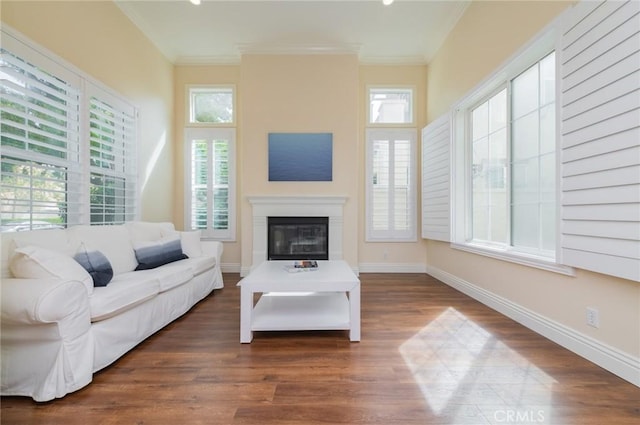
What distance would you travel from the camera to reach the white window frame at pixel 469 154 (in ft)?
7.03

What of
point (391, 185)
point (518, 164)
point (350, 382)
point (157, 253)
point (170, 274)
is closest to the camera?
point (350, 382)

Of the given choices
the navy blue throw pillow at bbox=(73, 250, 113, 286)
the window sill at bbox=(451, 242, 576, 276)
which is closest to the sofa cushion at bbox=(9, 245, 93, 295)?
the navy blue throw pillow at bbox=(73, 250, 113, 286)

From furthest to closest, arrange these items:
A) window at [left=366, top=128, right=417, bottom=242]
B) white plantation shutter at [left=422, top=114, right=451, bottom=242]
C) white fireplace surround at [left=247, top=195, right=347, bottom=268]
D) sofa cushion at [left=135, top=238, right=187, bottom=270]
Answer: window at [left=366, top=128, right=417, bottom=242], white fireplace surround at [left=247, top=195, right=347, bottom=268], white plantation shutter at [left=422, top=114, right=451, bottom=242], sofa cushion at [left=135, top=238, right=187, bottom=270]

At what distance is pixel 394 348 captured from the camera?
Result: 2.05 meters

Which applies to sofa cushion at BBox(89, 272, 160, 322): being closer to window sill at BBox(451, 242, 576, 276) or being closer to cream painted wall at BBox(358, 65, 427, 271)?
window sill at BBox(451, 242, 576, 276)

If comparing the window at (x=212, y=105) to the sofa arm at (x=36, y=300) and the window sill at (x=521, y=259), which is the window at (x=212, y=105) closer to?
the sofa arm at (x=36, y=300)

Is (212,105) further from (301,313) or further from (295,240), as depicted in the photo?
(301,313)

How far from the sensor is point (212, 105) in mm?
4824

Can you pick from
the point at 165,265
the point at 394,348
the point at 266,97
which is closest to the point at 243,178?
the point at 266,97

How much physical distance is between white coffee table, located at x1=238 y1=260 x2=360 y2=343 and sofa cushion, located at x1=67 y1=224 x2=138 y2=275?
121 cm

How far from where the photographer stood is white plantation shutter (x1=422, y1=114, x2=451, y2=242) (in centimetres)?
379

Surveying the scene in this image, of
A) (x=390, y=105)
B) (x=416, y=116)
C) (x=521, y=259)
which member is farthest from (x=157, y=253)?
(x=416, y=116)

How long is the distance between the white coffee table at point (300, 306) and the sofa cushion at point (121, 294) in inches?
27.9

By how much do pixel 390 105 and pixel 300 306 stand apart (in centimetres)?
368
